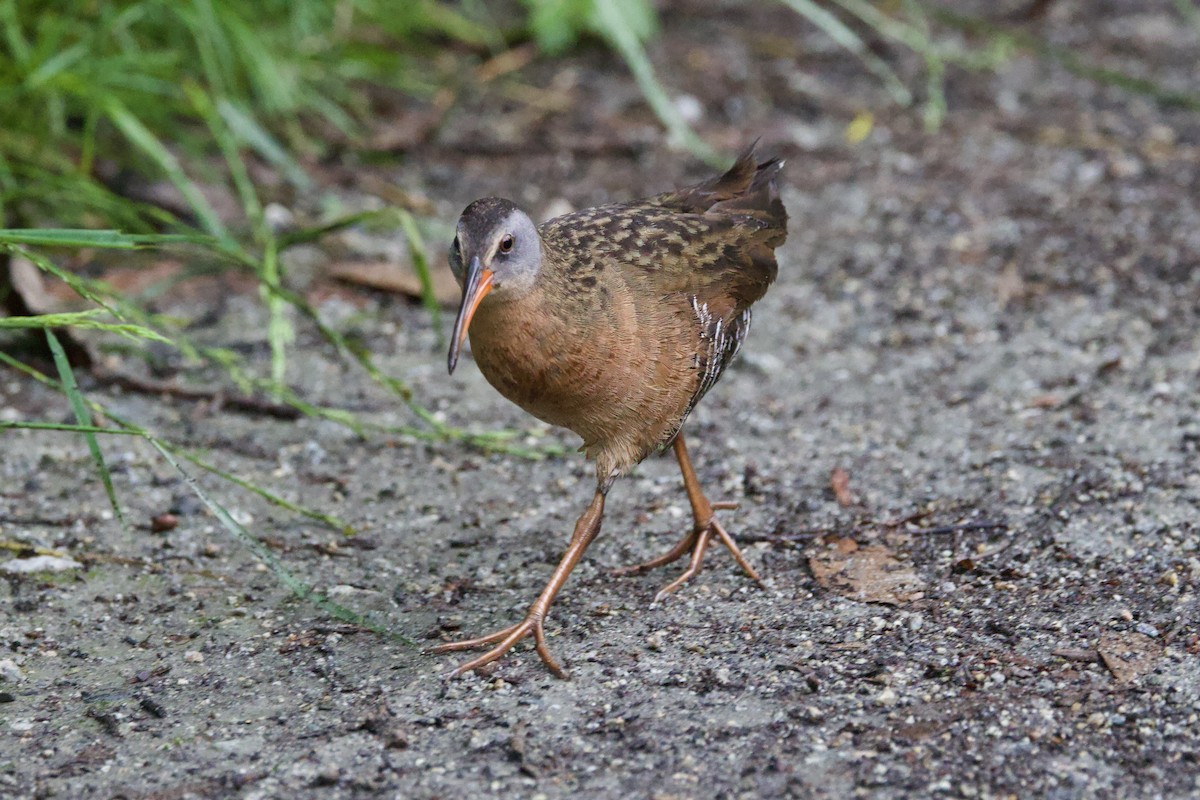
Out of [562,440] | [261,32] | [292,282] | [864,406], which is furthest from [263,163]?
[864,406]

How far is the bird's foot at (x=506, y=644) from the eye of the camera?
9.95 ft

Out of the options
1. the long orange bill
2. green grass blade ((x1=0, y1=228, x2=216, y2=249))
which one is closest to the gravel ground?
the long orange bill

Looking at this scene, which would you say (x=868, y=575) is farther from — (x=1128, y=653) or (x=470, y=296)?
(x=470, y=296)

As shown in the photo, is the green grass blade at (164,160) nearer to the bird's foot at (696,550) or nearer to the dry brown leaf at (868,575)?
the bird's foot at (696,550)

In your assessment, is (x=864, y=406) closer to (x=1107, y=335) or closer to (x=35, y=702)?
(x=1107, y=335)

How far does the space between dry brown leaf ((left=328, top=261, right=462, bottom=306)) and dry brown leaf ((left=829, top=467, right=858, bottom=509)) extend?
1721mm

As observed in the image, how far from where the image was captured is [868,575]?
11.3ft

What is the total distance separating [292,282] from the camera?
207 inches

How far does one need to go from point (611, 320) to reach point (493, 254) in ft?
1.14

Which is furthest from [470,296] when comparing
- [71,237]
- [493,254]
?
[71,237]

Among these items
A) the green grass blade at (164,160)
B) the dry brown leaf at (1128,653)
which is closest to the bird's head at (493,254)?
the dry brown leaf at (1128,653)

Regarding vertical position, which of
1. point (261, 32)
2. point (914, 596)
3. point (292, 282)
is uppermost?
point (261, 32)

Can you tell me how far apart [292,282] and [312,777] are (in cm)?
295

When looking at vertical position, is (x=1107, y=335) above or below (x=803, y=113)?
below
